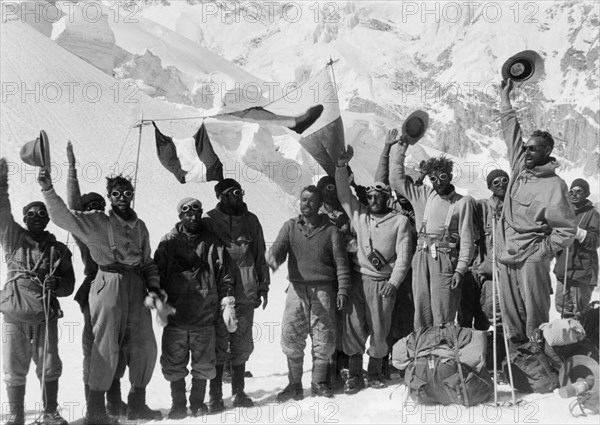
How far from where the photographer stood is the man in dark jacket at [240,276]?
576 cm

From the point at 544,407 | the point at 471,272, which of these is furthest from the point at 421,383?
the point at 471,272

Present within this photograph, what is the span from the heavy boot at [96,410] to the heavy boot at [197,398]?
603mm

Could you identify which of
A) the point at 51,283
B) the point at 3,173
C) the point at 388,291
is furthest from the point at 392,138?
the point at 3,173

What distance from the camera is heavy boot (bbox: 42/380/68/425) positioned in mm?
5227

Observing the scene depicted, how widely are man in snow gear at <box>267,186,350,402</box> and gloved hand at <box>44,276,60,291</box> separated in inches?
66.3

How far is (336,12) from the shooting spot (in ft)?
465

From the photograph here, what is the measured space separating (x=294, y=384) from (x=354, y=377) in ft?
1.64

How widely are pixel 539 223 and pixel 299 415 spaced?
2314 mm

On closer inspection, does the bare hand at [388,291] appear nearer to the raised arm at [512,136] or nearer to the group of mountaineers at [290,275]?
the group of mountaineers at [290,275]

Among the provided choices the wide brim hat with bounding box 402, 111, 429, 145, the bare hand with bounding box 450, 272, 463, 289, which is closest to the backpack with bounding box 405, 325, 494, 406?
the bare hand with bounding box 450, 272, 463, 289

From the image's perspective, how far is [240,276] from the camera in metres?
5.93

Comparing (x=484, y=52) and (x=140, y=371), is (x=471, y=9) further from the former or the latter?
(x=140, y=371)

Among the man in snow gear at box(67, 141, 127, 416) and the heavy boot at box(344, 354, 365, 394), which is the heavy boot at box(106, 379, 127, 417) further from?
the heavy boot at box(344, 354, 365, 394)

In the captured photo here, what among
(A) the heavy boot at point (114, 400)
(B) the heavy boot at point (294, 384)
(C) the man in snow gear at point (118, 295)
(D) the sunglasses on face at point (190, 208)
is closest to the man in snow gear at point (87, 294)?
(A) the heavy boot at point (114, 400)
